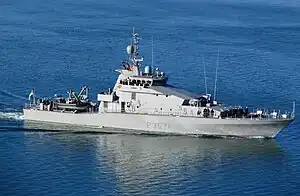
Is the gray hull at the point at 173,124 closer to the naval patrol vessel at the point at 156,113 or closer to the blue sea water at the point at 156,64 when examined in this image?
the naval patrol vessel at the point at 156,113

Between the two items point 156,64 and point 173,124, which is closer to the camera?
point 173,124

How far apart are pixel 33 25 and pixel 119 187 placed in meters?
68.9

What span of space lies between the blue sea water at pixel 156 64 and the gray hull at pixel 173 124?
0.93m

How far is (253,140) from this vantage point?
6919 cm

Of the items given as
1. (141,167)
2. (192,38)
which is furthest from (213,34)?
(141,167)

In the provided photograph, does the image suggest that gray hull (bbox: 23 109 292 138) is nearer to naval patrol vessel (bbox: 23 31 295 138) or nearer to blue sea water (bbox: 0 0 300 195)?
naval patrol vessel (bbox: 23 31 295 138)

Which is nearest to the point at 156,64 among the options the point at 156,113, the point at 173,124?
the point at 156,113

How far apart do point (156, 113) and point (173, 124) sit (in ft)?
Answer: 5.59

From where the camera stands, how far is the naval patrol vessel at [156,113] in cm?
6888

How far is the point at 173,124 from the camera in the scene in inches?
2744

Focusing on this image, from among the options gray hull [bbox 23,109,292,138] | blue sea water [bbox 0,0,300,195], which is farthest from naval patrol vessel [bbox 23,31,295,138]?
blue sea water [bbox 0,0,300,195]

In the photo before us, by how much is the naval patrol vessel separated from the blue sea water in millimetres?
1200

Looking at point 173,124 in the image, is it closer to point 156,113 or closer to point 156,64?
point 156,113

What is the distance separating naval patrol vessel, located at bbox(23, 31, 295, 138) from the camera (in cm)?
6888
